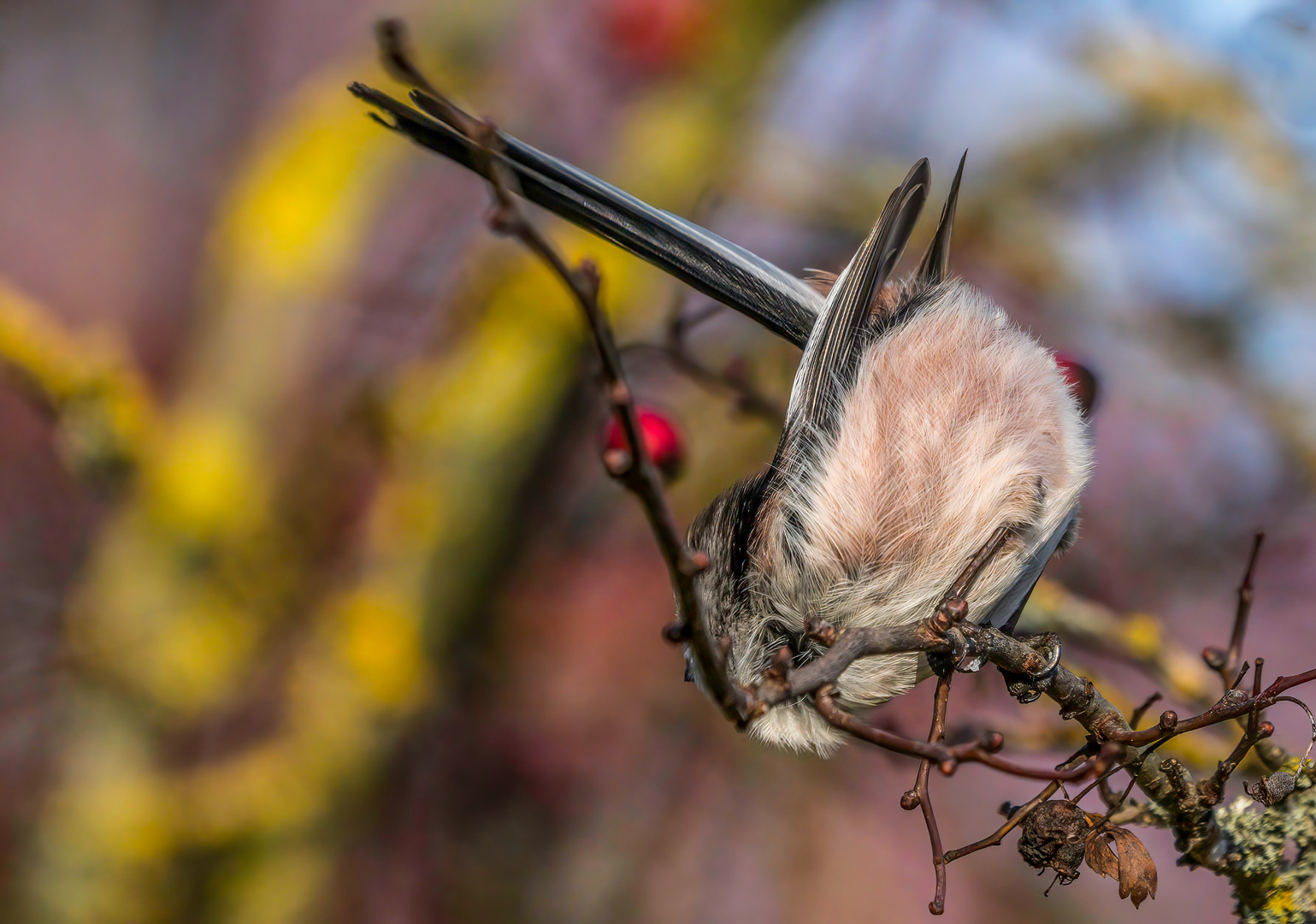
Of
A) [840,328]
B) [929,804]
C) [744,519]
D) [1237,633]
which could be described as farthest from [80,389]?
[1237,633]

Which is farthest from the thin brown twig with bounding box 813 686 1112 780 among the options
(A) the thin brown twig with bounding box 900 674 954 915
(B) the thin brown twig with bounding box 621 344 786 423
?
(B) the thin brown twig with bounding box 621 344 786 423

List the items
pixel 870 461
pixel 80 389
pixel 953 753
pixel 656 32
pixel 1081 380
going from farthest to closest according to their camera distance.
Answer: pixel 656 32 < pixel 80 389 < pixel 1081 380 < pixel 870 461 < pixel 953 753

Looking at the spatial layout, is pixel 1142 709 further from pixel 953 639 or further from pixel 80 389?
Result: pixel 80 389

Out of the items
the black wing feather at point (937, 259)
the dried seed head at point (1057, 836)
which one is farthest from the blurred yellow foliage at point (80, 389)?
the dried seed head at point (1057, 836)

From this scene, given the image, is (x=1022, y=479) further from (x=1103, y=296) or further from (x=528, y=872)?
(x=528, y=872)

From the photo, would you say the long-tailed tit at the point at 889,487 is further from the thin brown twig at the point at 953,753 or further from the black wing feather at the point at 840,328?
the thin brown twig at the point at 953,753

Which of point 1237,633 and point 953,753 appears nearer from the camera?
point 953,753
